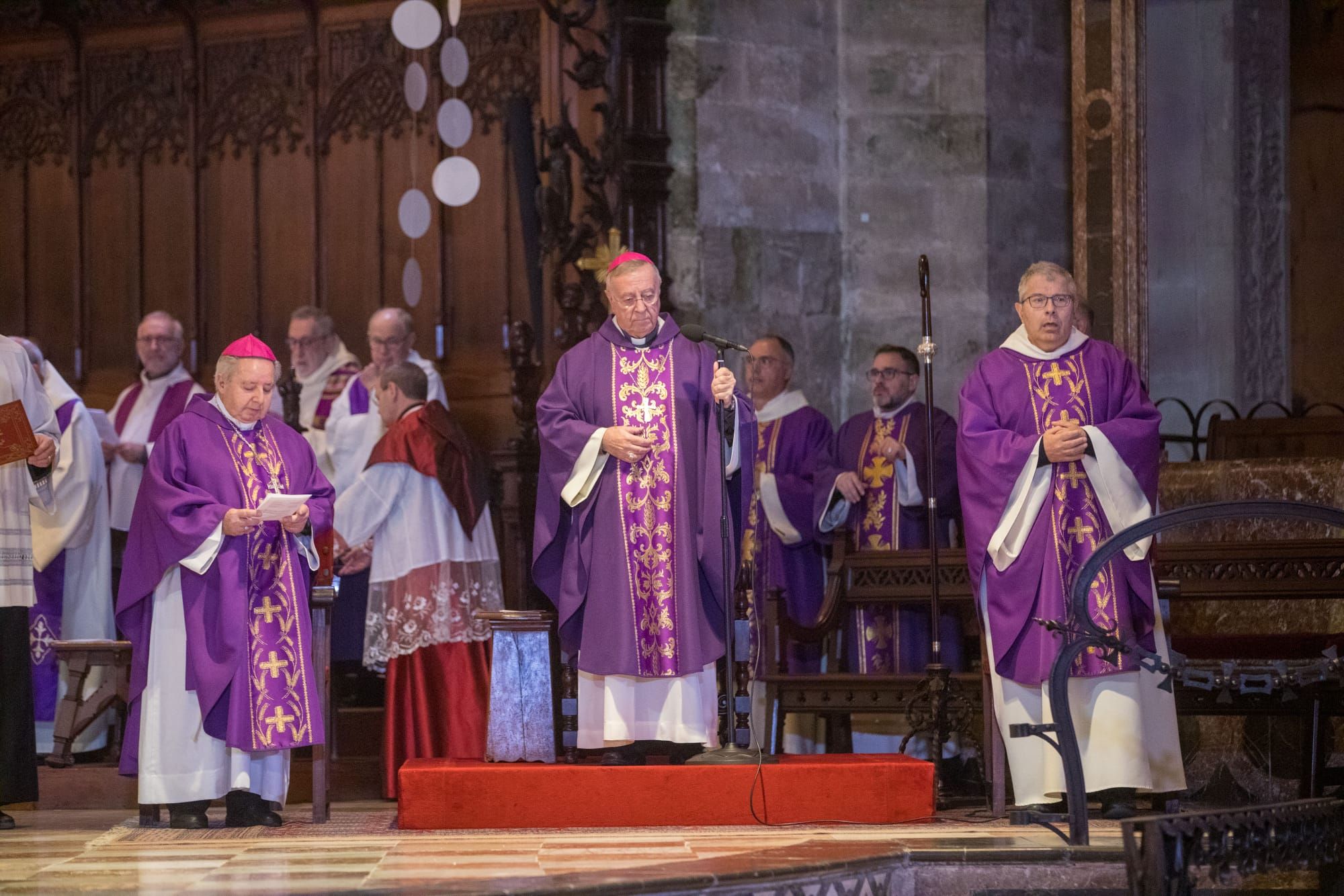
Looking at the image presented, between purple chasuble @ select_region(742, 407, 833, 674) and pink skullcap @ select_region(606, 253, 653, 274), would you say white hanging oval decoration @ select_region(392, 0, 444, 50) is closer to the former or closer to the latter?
purple chasuble @ select_region(742, 407, 833, 674)

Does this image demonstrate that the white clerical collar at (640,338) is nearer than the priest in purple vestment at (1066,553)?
No

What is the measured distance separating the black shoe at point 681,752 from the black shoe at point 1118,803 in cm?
148

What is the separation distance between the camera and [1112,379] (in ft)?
23.3

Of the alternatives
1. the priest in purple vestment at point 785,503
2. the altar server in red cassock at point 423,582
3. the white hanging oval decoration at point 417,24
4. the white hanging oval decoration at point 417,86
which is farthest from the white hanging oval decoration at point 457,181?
the altar server in red cassock at point 423,582

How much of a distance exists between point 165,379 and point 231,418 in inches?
113

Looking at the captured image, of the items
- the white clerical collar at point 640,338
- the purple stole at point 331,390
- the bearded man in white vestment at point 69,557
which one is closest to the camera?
the white clerical collar at point 640,338

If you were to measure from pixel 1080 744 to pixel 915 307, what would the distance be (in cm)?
415

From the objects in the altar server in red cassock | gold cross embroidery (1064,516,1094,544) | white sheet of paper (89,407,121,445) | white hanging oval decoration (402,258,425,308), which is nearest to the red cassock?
the altar server in red cassock

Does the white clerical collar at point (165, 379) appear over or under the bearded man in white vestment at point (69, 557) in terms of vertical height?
over

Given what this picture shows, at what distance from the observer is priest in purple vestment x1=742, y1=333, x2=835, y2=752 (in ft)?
30.8

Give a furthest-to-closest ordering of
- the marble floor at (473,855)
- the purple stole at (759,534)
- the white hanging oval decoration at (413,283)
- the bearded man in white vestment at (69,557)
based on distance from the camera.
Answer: the white hanging oval decoration at (413,283)
the purple stole at (759,534)
the bearded man in white vestment at (69,557)
the marble floor at (473,855)

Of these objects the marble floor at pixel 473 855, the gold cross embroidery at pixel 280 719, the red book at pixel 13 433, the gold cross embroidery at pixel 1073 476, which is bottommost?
the marble floor at pixel 473 855

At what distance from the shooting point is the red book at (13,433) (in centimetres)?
718

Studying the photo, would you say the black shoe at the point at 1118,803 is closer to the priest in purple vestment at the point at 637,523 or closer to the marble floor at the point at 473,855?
the marble floor at the point at 473,855
